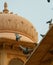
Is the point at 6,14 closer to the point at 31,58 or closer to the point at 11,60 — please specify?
the point at 11,60

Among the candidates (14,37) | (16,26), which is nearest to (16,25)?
(16,26)

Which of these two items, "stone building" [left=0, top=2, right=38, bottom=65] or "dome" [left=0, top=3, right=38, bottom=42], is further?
"dome" [left=0, top=3, right=38, bottom=42]

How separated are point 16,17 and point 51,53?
1189 cm

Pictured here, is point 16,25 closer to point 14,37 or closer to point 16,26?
point 16,26

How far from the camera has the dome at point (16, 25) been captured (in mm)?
→ 21969

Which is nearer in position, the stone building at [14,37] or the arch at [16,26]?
the stone building at [14,37]

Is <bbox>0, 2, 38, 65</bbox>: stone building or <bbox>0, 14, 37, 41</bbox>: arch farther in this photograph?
<bbox>0, 14, 37, 41</bbox>: arch

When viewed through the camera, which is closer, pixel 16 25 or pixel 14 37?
pixel 14 37

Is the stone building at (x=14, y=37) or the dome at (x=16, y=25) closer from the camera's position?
the stone building at (x=14, y=37)

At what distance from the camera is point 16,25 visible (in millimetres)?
22156

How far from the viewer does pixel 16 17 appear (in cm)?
2245

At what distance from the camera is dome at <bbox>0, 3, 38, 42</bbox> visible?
21969 millimetres

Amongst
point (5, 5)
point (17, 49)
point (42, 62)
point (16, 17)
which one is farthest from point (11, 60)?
point (42, 62)

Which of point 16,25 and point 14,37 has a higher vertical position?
point 16,25
